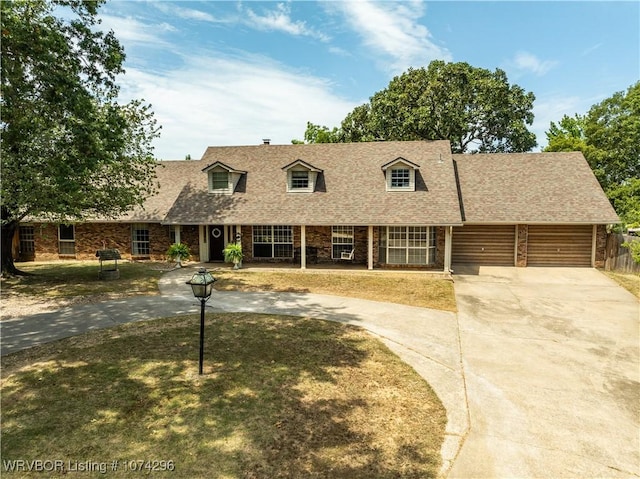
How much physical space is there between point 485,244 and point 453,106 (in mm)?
15647

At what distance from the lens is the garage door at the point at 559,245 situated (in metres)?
19.2

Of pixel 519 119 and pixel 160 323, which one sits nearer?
pixel 160 323

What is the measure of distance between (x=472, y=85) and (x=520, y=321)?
83.7 ft

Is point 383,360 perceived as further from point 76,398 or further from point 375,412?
point 76,398

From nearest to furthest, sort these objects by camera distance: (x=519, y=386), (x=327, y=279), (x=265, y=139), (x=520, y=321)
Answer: (x=519, y=386), (x=520, y=321), (x=327, y=279), (x=265, y=139)

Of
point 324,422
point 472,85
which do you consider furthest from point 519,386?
point 472,85

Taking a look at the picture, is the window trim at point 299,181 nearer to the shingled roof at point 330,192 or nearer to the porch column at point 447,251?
the shingled roof at point 330,192

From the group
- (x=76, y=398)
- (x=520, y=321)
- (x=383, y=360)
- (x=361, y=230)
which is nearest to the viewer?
(x=76, y=398)

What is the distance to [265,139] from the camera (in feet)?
84.0

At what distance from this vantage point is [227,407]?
20.2 feet

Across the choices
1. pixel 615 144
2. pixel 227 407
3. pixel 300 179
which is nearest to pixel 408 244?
pixel 300 179

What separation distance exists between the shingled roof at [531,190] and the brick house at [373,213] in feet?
0.19

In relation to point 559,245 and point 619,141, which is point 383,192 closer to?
point 559,245

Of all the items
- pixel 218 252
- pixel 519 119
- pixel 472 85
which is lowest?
pixel 218 252
